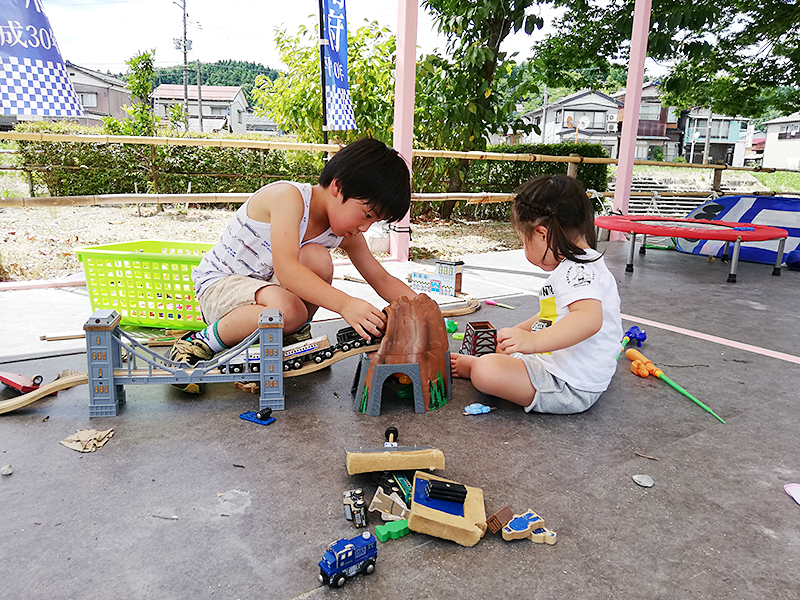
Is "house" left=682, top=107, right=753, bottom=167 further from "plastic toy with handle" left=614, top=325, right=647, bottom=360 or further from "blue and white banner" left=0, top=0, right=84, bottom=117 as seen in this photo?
"blue and white banner" left=0, top=0, right=84, bottom=117

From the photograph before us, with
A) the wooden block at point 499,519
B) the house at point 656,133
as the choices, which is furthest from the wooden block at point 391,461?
the house at point 656,133

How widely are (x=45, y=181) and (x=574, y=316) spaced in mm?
7082

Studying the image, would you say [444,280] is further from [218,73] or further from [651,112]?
[218,73]

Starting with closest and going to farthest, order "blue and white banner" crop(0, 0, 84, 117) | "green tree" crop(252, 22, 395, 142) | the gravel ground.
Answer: "blue and white banner" crop(0, 0, 84, 117) → the gravel ground → "green tree" crop(252, 22, 395, 142)

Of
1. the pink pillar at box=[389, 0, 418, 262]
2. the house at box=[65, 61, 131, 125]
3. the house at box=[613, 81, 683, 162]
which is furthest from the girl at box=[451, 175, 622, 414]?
the house at box=[613, 81, 683, 162]

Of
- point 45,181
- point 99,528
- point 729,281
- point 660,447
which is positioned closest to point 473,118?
point 729,281

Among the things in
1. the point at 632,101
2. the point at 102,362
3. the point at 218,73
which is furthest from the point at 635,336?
the point at 218,73

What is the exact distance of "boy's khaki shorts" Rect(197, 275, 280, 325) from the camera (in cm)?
182

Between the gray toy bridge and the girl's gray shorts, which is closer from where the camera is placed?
the gray toy bridge

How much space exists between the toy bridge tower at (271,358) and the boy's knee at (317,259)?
0.98 ft

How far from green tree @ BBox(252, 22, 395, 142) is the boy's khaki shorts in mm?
4717

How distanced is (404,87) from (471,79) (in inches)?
108

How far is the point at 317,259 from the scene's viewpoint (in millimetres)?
1946

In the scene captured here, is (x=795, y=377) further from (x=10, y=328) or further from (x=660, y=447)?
(x=10, y=328)
